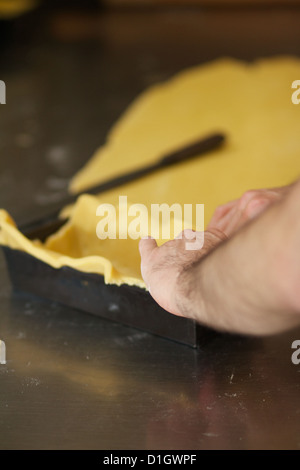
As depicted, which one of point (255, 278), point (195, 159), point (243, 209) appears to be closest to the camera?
point (255, 278)

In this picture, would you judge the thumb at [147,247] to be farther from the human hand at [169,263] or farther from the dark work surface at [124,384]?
the dark work surface at [124,384]

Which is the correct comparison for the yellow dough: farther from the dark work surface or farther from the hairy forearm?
the hairy forearm

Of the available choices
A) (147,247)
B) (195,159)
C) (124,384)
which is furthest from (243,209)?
(195,159)

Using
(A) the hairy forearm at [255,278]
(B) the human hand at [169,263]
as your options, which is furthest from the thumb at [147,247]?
(A) the hairy forearm at [255,278]

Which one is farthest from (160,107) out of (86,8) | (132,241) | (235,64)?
(86,8)

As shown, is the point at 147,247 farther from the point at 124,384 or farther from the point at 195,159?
the point at 195,159

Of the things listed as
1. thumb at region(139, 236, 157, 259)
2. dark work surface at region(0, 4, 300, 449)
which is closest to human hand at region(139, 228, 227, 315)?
thumb at region(139, 236, 157, 259)

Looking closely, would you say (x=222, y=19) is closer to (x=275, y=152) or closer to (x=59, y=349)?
(x=275, y=152)
